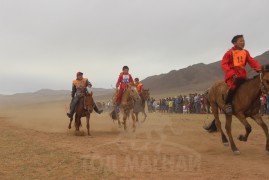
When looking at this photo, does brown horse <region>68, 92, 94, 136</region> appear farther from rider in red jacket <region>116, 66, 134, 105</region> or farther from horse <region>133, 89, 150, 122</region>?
horse <region>133, 89, 150, 122</region>

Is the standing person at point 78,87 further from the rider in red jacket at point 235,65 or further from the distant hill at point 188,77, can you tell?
the distant hill at point 188,77

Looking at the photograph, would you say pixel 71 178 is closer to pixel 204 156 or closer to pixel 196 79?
pixel 204 156

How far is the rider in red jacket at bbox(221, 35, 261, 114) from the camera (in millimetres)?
9336

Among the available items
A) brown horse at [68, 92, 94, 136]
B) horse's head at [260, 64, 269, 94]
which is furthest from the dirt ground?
brown horse at [68, 92, 94, 136]

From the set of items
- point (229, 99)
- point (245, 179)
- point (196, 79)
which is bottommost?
point (245, 179)

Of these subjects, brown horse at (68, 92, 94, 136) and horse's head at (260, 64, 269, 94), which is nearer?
horse's head at (260, 64, 269, 94)

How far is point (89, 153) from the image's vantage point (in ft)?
30.2

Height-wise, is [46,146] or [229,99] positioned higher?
[229,99]

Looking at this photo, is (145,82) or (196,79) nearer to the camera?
(196,79)

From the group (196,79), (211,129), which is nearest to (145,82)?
(196,79)

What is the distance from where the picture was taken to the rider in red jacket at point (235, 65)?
9.34 meters

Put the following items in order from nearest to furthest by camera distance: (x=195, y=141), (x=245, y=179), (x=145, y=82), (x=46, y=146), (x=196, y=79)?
(x=245, y=179) < (x=46, y=146) < (x=195, y=141) < (x=196, y=79) < (x=145, y=82)

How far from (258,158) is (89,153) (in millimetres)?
4266

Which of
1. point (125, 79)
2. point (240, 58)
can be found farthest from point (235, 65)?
point (125, 79)
